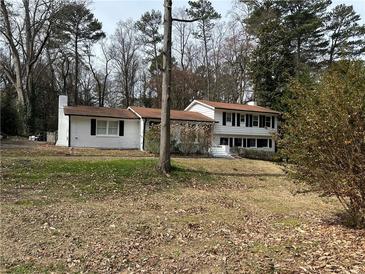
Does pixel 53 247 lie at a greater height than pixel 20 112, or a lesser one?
lesser

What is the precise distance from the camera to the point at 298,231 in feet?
23.4

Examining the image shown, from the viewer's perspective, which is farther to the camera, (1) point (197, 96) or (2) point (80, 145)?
(1) point (197, 96)

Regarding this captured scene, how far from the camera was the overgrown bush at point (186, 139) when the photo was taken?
23.6 meters

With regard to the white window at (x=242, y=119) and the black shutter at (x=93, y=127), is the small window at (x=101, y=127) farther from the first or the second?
the white window at (x=242, y=119)

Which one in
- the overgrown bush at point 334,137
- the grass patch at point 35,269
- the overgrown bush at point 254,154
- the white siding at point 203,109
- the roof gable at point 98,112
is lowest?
the grass patch at point 35,269

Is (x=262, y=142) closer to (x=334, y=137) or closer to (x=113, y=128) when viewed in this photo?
(x=113, y=128)

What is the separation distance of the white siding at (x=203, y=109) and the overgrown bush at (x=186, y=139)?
6379 mm

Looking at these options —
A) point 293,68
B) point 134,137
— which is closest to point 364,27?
point 293,68

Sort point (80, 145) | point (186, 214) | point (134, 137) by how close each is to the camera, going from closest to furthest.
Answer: point (186, 214) → point (80, 145) → point (134, 137)

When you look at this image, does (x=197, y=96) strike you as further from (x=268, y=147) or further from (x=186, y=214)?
(x=186, y=214)

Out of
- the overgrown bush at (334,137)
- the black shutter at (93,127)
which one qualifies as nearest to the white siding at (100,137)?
the black shutter at (93,127)

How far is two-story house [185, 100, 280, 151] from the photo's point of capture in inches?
1240

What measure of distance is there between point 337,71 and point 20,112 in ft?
103

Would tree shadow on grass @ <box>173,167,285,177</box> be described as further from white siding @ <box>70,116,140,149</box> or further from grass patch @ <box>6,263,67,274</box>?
white siding @ <box>70,116,140,149</box>
